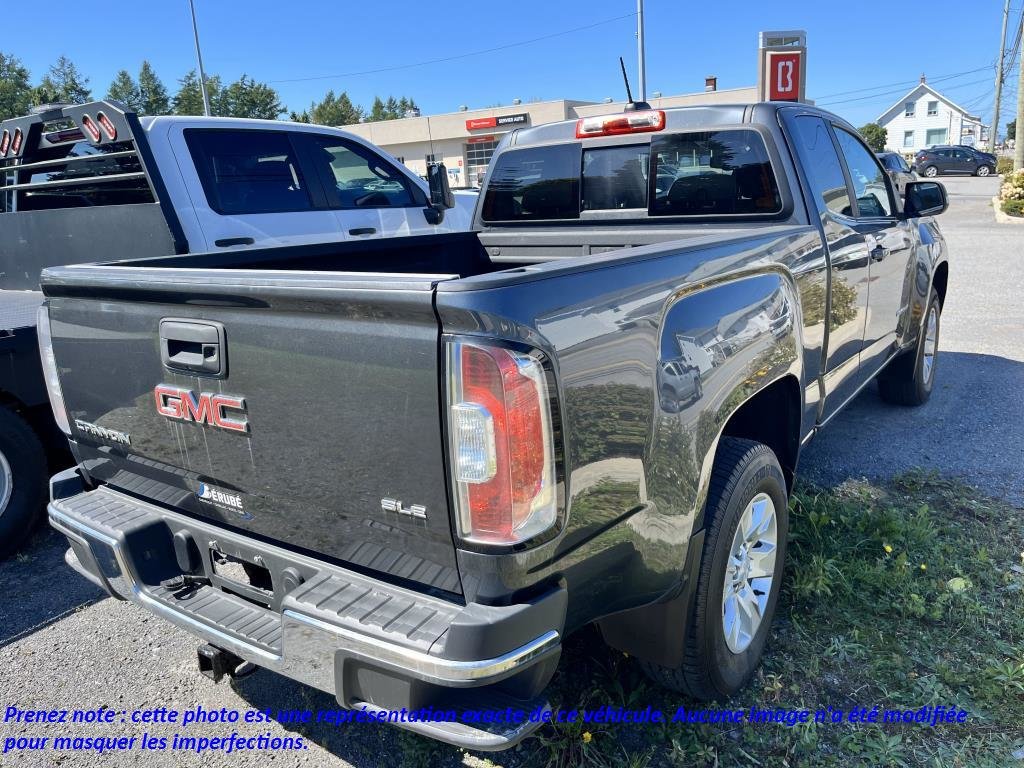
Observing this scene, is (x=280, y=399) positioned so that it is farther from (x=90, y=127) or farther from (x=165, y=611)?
(x=90, y=127)

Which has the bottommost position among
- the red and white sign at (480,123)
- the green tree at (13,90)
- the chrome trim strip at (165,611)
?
the chrome trim strip at (165,611)

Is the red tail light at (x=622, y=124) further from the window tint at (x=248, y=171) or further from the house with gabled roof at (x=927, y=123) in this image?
the house with gabled roof at (x=927, y=123)

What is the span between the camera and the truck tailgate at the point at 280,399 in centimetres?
182

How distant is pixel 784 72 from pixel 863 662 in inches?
370

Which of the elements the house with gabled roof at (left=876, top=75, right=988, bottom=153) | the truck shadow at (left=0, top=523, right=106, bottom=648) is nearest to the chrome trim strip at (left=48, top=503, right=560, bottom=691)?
the truck shadow at (left=0, top=523, right=106, bottom=648)

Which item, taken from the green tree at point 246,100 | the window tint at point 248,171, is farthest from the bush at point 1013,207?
the green tree at point 246,100

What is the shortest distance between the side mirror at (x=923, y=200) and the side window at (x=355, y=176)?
3.91 m

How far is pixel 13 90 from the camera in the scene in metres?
50.4

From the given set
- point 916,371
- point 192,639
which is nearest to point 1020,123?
point 916,371

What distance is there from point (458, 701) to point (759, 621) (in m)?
1.42

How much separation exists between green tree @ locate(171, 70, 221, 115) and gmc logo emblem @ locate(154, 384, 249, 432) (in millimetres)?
55194

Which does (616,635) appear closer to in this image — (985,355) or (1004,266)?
(985,355)

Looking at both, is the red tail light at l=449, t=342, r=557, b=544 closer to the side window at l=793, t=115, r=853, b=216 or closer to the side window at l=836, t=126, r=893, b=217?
the side window at l=793, t=115, r=853, b=216

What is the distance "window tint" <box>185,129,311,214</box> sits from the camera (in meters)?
5.33
